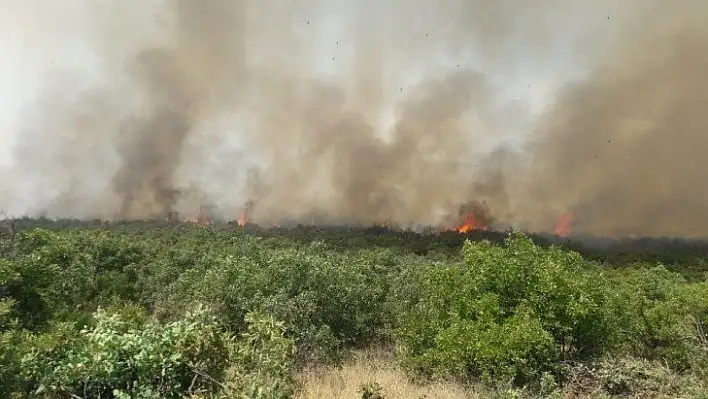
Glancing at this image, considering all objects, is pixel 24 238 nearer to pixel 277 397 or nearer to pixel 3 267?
pixel 3 267

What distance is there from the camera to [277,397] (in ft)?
25.9

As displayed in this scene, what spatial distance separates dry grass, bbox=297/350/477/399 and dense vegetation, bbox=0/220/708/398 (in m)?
0.72

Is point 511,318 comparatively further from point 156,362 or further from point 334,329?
point 156,362

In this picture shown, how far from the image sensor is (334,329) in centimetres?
2158

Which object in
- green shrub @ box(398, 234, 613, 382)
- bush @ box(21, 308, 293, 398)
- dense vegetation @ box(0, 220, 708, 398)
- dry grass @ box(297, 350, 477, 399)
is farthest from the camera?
green shrub @ box(398, 234, 613, 382)

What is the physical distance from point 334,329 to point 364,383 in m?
8.69

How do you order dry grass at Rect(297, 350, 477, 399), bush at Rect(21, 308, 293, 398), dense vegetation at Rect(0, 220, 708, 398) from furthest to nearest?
1. dry grass at Rect(297, 350, 477, 399)
2. dense vegetation at Rect(0, 220, 708, 398)
3. bush at Rect(21, 308, 293, 398)

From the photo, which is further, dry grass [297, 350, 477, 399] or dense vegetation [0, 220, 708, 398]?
dry grass [297, 350, 477, 399]

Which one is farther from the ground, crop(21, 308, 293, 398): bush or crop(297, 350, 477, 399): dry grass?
crop(21, 308, 293, 398): bush

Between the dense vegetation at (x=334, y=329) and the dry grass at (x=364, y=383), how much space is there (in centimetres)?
72

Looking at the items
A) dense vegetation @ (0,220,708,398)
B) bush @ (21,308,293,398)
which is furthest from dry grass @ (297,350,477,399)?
bush @ (21,308,293,398)

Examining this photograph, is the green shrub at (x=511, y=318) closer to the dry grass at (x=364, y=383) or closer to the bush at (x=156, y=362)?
the dry grass at (x=364, y=383)

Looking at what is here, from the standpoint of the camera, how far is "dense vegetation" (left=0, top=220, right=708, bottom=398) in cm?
828

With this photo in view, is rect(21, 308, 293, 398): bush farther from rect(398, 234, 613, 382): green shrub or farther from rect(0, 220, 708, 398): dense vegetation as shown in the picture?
rect(398, 234, 613, 382): green shrub
